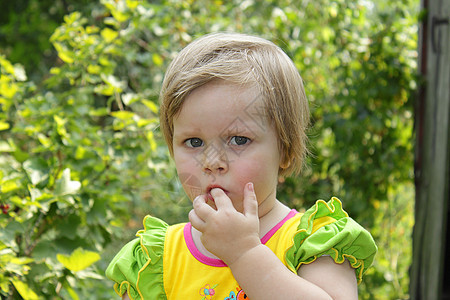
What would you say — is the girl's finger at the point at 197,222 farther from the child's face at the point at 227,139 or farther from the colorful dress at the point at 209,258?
the colorful dress at the point at 209,258

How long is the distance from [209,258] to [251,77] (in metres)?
0.43

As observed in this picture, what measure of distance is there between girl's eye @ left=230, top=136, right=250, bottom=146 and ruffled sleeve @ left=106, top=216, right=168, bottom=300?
1.17 ft

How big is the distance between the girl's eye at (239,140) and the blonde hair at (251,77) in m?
0.08

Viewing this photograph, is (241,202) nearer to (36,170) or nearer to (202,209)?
(202,209)

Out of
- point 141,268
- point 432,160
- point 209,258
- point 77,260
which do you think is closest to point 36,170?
point 77,260

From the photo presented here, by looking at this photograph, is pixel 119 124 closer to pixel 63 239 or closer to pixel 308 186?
pixel 63 239

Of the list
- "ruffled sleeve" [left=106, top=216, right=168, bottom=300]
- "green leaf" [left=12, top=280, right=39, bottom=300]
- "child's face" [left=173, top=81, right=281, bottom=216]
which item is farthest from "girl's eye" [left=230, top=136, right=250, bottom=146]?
"green leaf" [left=12, top=280, right=39, bottom=300]

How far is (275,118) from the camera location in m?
1.19

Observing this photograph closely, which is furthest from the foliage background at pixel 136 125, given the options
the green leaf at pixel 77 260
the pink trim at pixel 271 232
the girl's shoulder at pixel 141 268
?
the pink trim at pixel 271 232

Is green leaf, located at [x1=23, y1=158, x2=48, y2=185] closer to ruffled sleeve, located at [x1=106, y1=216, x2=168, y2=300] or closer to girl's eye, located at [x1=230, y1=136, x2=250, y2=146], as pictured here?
ruffled sleeve, located at [x1=106, y1=216, x2=168, y2=300]

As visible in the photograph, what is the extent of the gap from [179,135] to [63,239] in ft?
2.98

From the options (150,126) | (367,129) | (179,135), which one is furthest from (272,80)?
(367,129)

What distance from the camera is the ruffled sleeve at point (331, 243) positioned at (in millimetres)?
1133

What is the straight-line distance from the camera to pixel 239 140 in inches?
45.2
